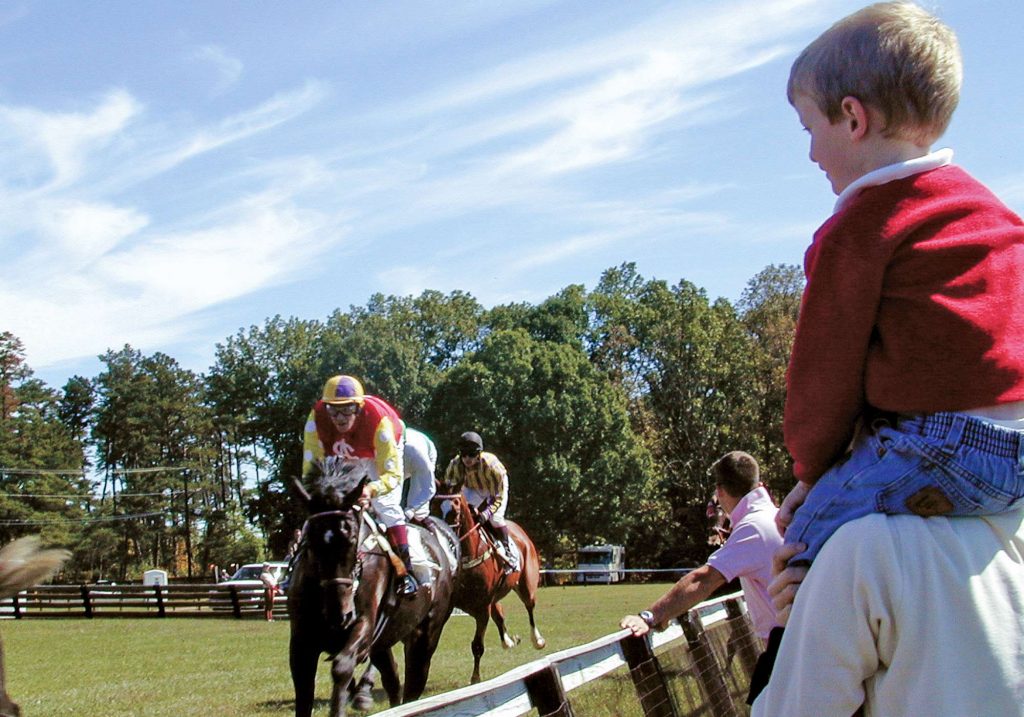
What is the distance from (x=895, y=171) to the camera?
2199mm

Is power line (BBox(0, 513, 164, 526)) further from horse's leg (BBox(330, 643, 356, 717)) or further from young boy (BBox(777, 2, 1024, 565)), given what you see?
young boy (BBox(777, 2, 1024, 565))

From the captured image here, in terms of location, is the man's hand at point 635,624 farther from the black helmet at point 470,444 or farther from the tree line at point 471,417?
the tree line at point 471,417

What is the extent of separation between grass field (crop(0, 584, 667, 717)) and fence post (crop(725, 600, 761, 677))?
4570mm

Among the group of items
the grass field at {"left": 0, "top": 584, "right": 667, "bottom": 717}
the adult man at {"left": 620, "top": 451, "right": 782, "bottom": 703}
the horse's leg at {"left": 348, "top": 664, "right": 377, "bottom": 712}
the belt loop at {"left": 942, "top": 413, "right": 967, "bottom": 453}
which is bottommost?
the grass field at {"left": 0, "top": 584, "right": 667, "bottom": 717}

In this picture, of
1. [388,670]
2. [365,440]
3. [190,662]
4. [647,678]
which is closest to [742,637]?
[647,678]

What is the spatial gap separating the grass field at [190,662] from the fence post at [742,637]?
4.57m

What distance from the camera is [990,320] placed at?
2.11 metres

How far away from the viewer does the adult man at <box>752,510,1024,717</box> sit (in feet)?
6.64

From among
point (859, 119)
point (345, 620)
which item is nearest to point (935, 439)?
point (859, 119)

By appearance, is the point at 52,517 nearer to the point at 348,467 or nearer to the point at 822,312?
the point at 348,467

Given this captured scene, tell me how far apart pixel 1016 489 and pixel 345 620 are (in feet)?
26.8

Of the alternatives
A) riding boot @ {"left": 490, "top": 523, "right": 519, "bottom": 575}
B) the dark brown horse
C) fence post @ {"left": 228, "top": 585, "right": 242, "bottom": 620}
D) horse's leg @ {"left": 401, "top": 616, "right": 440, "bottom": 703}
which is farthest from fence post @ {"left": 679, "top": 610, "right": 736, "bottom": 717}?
fence post @ {"left": 228, "top": 585, "right": 242, "bottom": 620}

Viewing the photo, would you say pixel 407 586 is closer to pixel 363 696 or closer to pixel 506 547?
pixel 363 696

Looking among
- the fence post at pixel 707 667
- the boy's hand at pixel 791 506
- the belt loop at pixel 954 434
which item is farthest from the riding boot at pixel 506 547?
the belt loop at pixel 954 434
